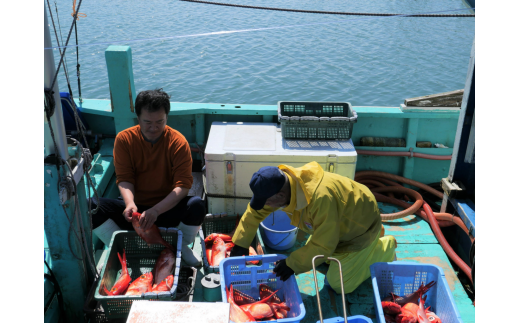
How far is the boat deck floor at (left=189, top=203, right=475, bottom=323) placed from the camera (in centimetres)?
303

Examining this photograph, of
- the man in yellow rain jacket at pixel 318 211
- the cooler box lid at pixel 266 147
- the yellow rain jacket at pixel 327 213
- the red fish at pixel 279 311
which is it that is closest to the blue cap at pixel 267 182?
the man in yellow rain jacket at pixel 318 211

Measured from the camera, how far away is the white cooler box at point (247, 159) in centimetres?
368

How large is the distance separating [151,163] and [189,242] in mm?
701

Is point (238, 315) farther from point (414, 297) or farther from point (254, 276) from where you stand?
A: point (414, 297)

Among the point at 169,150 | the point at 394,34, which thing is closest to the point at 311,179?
the point at 169,150

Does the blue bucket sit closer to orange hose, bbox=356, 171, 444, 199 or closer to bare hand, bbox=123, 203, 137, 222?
bare hand, bbox=123, 203, 137, 222

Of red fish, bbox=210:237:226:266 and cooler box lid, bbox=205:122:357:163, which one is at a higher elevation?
cooler box lid, bbox=205:122:357:163

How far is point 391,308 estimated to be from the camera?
276cm

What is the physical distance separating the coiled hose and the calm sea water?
5.64m

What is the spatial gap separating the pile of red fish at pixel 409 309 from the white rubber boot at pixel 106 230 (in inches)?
81.4

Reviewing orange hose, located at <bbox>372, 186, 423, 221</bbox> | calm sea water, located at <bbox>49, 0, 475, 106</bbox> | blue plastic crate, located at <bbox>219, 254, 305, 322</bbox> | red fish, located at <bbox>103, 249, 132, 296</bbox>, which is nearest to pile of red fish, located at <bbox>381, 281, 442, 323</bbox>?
blue plastic crate, located at <bbox>219, 254, 305, 322</bbox>

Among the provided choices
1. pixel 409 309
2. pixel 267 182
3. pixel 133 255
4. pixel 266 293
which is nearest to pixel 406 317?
pixel 409 309

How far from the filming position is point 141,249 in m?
3.14

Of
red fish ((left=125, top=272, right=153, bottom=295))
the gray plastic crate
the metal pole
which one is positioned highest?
the metal pole
